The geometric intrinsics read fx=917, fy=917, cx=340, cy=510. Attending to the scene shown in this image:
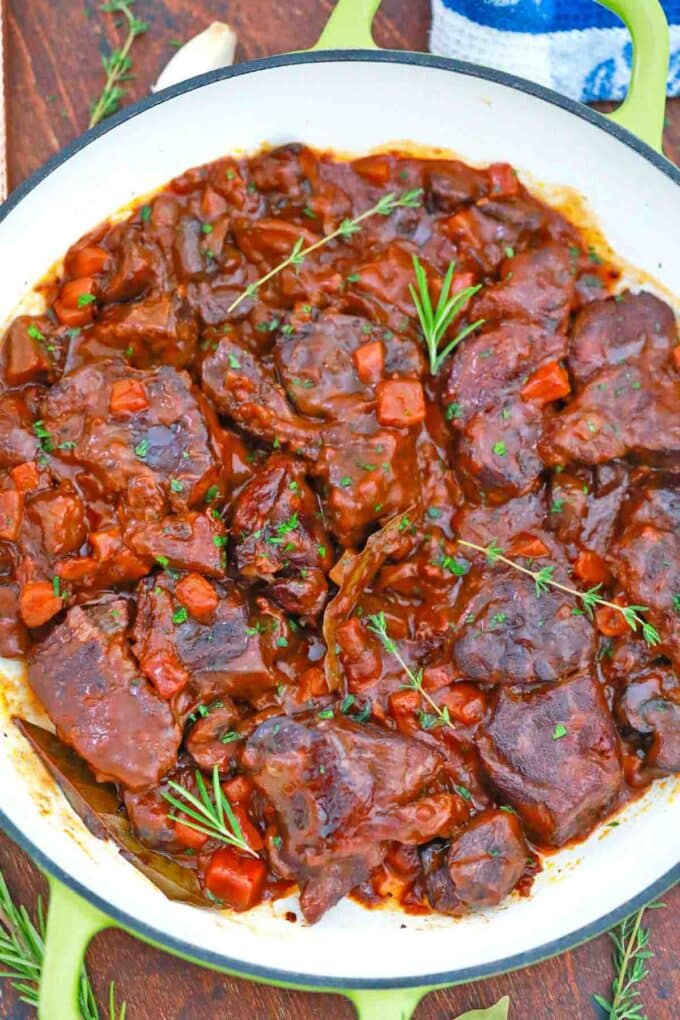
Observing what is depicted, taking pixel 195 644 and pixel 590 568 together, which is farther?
pixel 590 568

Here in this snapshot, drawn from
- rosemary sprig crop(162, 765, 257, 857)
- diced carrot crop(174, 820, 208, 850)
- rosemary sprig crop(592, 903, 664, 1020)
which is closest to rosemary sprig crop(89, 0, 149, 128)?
rosemary sprig crop(162, 765, 257, 857)

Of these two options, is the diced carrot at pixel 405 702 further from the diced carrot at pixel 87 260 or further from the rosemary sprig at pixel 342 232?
the diced carrot at pixel 87 260

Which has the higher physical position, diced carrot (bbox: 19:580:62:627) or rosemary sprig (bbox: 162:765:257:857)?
diced carrot (bbox: 19:580:62:627)

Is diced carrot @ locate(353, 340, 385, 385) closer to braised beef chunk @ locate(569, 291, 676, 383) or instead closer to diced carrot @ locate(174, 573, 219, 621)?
braised beef chunk @ locate(569, 291, 676, 383)

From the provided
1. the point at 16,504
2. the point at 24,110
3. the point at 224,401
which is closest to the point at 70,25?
the point at 24,110

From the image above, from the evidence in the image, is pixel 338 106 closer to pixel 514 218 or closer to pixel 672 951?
pixel 514 218

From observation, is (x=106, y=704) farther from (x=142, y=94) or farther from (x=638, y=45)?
(x=638, y=45)

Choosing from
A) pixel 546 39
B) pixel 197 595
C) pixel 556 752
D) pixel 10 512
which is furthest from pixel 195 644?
pixel 546 39
